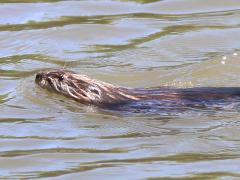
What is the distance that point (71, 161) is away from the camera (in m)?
8.30

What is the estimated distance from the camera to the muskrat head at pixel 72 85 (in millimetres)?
10164

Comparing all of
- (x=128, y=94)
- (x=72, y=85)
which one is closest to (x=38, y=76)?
(x=72, y=85)

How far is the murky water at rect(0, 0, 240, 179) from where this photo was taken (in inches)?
323

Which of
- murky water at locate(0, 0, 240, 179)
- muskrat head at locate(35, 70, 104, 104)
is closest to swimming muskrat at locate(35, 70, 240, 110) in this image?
muskrat head at locate(35, 70, 104, 104)

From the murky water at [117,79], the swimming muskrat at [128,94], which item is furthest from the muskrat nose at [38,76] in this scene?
the murky water at [117,79]

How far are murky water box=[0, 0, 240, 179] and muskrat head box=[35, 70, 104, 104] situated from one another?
0.10 m

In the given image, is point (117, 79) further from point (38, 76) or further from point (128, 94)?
point (128, 94)

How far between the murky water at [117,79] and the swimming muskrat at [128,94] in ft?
0.39

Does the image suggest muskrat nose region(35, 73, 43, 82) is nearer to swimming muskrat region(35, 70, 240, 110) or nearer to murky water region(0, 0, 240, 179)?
swimming muskrat region(35, 70, 240, 110)

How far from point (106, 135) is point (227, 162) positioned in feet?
4.80

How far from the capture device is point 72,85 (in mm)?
10305

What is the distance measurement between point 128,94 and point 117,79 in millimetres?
1336

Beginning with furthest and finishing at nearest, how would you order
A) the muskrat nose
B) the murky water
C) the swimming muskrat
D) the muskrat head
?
the muskrat nose < the muskrat head < the swimming muskrat < the murky water

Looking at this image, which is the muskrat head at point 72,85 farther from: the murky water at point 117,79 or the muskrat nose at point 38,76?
the murky water at point 117,79
